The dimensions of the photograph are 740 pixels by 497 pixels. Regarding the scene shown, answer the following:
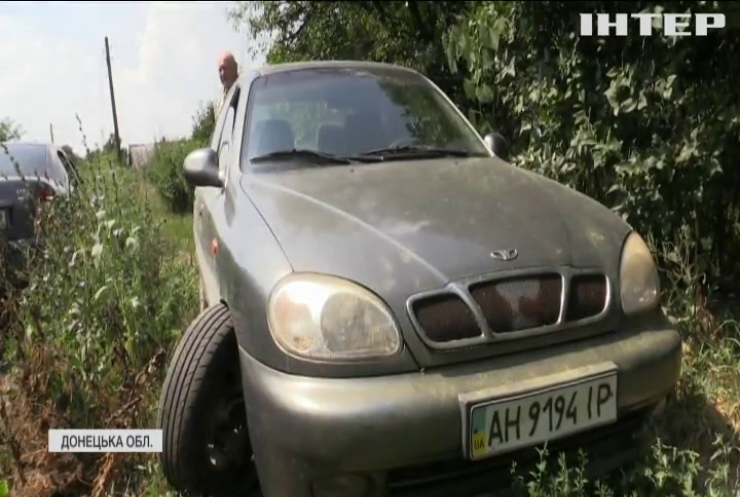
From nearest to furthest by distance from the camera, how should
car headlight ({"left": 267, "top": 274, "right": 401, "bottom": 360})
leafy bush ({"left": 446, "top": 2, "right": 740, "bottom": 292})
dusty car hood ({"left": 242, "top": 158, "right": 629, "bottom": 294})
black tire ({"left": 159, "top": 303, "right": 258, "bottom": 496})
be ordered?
car headlight ({"left": 267, "top": 274, "right": 401, "bottom": 360}), dusty car hood ({"left": 242, "top": 158, "right": 629, "bottom": 294}), black tire ({"left": 159, "top": 303, "right": 258, "bottom": 496}), leafy bush ({"left": 446, "top": 2, "right": 740, "bottom": 292})

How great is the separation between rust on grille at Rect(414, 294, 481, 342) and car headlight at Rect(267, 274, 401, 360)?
0.09 metres

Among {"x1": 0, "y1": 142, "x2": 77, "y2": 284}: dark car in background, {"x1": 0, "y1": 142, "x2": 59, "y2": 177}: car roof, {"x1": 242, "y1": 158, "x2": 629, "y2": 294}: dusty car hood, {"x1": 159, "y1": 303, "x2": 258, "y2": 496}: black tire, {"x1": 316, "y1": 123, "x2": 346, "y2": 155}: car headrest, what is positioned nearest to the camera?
{"x1": 242, "y1": 158, "x2": 629, "y2": 294}: dusty car hood

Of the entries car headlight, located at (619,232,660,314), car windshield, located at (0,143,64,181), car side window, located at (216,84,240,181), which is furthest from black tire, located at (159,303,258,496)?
car windshield, located at (0,143,64,181)

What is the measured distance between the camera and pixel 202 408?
241 cm

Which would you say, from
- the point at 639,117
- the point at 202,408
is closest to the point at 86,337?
the point at 202,408

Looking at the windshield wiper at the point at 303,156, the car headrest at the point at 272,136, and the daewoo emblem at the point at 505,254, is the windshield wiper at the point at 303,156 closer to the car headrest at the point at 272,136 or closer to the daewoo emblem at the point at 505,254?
the car headrest at the point at 272,136

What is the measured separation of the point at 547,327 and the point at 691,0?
7.00 ft

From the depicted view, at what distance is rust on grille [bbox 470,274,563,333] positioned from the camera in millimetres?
2045

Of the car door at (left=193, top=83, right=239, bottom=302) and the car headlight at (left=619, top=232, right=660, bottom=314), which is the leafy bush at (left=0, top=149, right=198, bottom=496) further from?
the car headlight at (left=619, top=232, right=660, bottom=314)

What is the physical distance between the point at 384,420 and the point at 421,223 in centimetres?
70

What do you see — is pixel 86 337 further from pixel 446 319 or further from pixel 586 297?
pixel 586 297

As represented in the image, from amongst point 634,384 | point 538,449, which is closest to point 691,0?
point 634,384

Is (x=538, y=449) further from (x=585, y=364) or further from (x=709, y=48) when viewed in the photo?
(x=709, y=48)

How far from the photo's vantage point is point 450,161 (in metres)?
3.10
